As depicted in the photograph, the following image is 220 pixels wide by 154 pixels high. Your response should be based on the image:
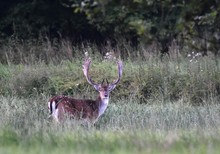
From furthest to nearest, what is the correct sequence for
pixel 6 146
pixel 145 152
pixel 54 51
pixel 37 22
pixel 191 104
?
pixel 37 22 < pixel 54 51 < pixel 191 104 < pixel 6 146 < pixel 145 152

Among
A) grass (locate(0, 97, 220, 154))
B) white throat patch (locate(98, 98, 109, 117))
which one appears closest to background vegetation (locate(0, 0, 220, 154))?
grass (locate(0, 97, 220, 154))

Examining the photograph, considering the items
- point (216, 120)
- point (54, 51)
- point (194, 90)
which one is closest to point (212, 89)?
point (194, 90)

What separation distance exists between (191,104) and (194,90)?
2.11ft

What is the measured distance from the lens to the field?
32.4ft

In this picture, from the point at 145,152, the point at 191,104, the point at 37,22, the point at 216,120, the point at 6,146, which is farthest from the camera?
the point at 37,22

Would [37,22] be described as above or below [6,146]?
above

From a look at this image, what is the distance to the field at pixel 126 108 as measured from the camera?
32.4 ft

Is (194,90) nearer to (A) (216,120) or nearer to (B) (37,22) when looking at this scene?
(A) (216,120)

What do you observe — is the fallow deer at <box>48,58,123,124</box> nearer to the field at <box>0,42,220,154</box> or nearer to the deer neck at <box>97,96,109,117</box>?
the deer neck at <box>97,96,109,117</box>

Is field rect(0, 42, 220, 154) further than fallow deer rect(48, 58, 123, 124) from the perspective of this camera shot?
No

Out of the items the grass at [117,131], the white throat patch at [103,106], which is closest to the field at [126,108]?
the grass at [117,131]

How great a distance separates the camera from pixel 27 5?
26219mm

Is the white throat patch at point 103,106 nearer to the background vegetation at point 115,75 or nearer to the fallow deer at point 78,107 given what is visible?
the fallow deer at point 78,107

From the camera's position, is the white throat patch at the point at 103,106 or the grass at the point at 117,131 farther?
the white throat patch at the point at 103,106
